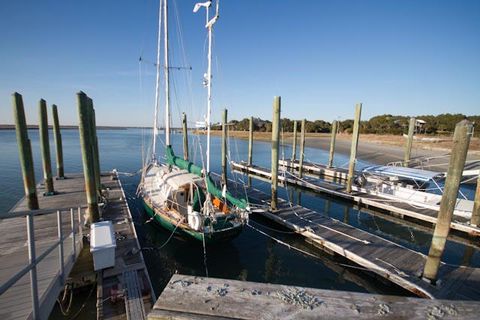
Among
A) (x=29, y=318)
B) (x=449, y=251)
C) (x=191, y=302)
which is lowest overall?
(x=449, y=251)

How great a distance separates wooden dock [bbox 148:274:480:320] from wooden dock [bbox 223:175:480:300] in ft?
23.0

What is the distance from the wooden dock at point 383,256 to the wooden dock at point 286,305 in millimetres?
6999

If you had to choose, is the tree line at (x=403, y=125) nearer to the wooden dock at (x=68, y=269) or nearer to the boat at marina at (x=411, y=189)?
the boat at marina at (x=411, y=189)

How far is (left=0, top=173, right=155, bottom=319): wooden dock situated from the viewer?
187 inches

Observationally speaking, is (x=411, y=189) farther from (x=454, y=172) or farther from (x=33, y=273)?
(x=33, y=273)

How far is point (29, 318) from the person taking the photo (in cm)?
413

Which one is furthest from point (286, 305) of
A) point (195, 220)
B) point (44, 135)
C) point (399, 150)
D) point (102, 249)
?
point (399, 150)

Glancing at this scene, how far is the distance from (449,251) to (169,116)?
17522 mm

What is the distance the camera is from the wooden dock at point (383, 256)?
7.91 meters


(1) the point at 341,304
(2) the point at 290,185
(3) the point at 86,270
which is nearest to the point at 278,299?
(1) the point at 341,304

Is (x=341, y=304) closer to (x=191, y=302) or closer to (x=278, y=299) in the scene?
(x=278, y=299)

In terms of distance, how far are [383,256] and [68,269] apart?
1091cm

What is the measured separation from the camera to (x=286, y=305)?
2.42 meters

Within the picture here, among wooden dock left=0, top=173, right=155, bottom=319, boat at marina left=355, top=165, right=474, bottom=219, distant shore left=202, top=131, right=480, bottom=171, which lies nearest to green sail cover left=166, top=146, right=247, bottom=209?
wooden dock left=0, top=173, right=155, bottom=319
